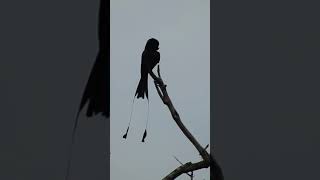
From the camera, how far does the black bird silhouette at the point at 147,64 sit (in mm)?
1556

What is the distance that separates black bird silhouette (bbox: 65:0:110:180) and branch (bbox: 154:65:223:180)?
0.19 meters

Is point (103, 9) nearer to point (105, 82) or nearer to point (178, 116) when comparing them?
point (105, 82)

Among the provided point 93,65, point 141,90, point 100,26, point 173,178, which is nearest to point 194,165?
point 173,178

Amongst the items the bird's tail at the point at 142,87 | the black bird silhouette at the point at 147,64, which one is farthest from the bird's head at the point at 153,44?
the bird's tail at the point at 142,87

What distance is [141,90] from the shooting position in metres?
1.56

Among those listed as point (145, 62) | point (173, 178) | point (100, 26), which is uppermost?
point (100, 26)

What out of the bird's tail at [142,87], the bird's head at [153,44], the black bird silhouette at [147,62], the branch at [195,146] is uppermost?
the bird's head at [153,44]

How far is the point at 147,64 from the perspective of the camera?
158 centimetres

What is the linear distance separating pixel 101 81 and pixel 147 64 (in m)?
0.19

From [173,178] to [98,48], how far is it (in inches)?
21.3

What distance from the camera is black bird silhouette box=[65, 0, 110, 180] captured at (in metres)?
1.47

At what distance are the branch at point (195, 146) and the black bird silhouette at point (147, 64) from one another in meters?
0.05

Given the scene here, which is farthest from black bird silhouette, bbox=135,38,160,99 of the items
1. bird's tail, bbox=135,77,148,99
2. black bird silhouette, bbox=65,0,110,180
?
black bird silhouette, bbox=65,0,110,180

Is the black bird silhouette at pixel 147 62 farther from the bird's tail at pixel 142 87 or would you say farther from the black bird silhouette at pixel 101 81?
the black bird silhouette at pixel 101 81
